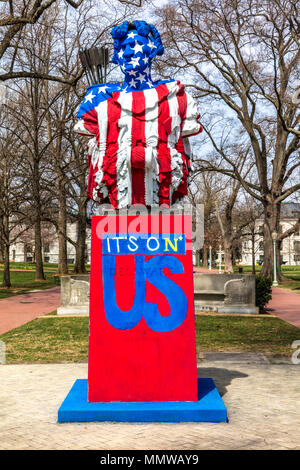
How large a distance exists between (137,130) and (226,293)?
413 inches

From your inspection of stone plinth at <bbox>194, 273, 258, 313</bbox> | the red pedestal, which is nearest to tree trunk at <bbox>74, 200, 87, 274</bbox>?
stone plinth at <bbox>194, 273, 258, 313</bbox>

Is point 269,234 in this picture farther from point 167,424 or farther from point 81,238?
point 167,424

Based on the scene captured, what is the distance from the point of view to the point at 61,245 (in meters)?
33.2

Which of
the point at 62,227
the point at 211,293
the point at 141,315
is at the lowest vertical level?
the point at 211,293

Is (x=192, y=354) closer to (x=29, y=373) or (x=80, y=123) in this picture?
(x=80, y=123)

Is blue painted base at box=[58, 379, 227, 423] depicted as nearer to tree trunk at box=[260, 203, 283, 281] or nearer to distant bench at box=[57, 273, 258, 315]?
distant bench at box=[57, 273, 258, 315]

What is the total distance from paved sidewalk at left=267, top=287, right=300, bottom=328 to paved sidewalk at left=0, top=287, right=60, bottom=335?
7.12 m

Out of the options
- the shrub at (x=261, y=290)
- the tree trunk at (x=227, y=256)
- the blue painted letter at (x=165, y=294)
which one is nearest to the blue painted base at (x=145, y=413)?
the blue painted letter at (x=165, y=294)

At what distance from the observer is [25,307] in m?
18.2

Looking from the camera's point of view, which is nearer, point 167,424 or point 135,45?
point 167,424

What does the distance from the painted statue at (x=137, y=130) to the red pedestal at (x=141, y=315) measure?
422 mm

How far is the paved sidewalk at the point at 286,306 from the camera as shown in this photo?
15.0 meters

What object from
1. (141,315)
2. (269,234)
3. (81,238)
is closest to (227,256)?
(269,234)

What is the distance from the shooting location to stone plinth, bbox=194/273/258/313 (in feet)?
50.2
